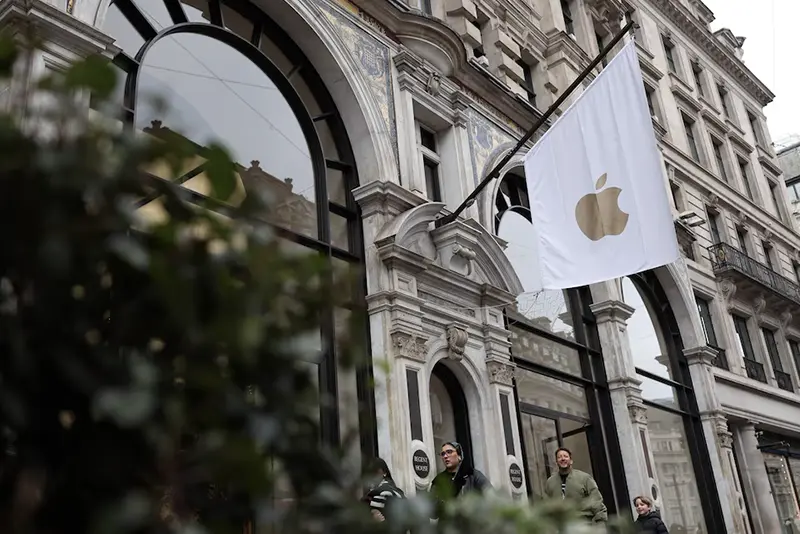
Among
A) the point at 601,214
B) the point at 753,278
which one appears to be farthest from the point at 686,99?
the point at 601,214

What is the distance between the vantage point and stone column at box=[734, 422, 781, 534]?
723 inches

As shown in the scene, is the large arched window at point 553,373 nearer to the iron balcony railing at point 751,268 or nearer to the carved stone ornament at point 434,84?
the carved stone ornament at point 434,84

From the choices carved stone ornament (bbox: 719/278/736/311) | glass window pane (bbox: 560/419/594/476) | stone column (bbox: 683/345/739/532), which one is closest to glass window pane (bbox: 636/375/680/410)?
stone column (bbox: 683/345/739/532)

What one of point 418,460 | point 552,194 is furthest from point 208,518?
point 552,194

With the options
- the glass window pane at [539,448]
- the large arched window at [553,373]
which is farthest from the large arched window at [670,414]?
the glass window pane at [539,448]

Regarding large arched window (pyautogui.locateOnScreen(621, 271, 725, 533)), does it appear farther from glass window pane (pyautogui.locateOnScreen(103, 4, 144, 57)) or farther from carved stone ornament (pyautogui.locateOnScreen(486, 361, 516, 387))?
glass window pane (pyautogui.locateOnScreen(103, 4, 144, 57))

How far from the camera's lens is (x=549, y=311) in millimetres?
14281

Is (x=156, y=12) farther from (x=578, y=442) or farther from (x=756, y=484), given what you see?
(x=756, y=484)

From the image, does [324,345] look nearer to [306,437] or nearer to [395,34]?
[306,437]

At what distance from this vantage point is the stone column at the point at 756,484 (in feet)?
60.2

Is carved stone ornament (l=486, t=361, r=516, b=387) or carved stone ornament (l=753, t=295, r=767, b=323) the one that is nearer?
carved stone ornament (l=486, t=361, r=516, b=387)

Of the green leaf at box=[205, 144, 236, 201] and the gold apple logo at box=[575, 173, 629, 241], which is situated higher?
the gold apple logo at box=[575, 173, 629, 241]

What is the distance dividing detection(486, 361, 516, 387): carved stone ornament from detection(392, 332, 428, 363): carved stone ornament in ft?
5.03

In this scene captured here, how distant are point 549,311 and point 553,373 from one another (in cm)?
141
